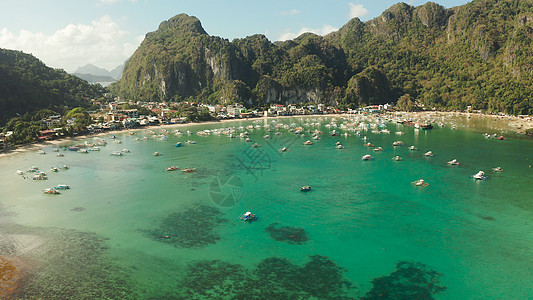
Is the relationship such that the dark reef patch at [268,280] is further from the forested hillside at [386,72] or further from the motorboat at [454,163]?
the forested hillside at [386,72]

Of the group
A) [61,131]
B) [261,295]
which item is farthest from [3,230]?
[61,131]

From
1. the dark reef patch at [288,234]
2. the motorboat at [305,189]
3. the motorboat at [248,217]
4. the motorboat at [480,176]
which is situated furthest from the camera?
the motorboat at [480,176]

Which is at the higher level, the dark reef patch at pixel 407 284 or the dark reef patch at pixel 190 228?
the dark reef patch at pixel 190 228

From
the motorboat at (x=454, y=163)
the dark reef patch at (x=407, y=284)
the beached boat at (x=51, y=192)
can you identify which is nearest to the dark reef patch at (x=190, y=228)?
the dark reef patch at (x=407, y=284)

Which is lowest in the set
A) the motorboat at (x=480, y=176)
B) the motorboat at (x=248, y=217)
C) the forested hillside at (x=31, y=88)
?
the motorboat at (x=248, y=217)

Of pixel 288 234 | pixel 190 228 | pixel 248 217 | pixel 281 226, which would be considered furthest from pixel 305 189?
pixel 190 228

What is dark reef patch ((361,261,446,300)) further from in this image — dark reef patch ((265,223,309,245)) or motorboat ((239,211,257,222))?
motorboat ((239,211,257,222))
